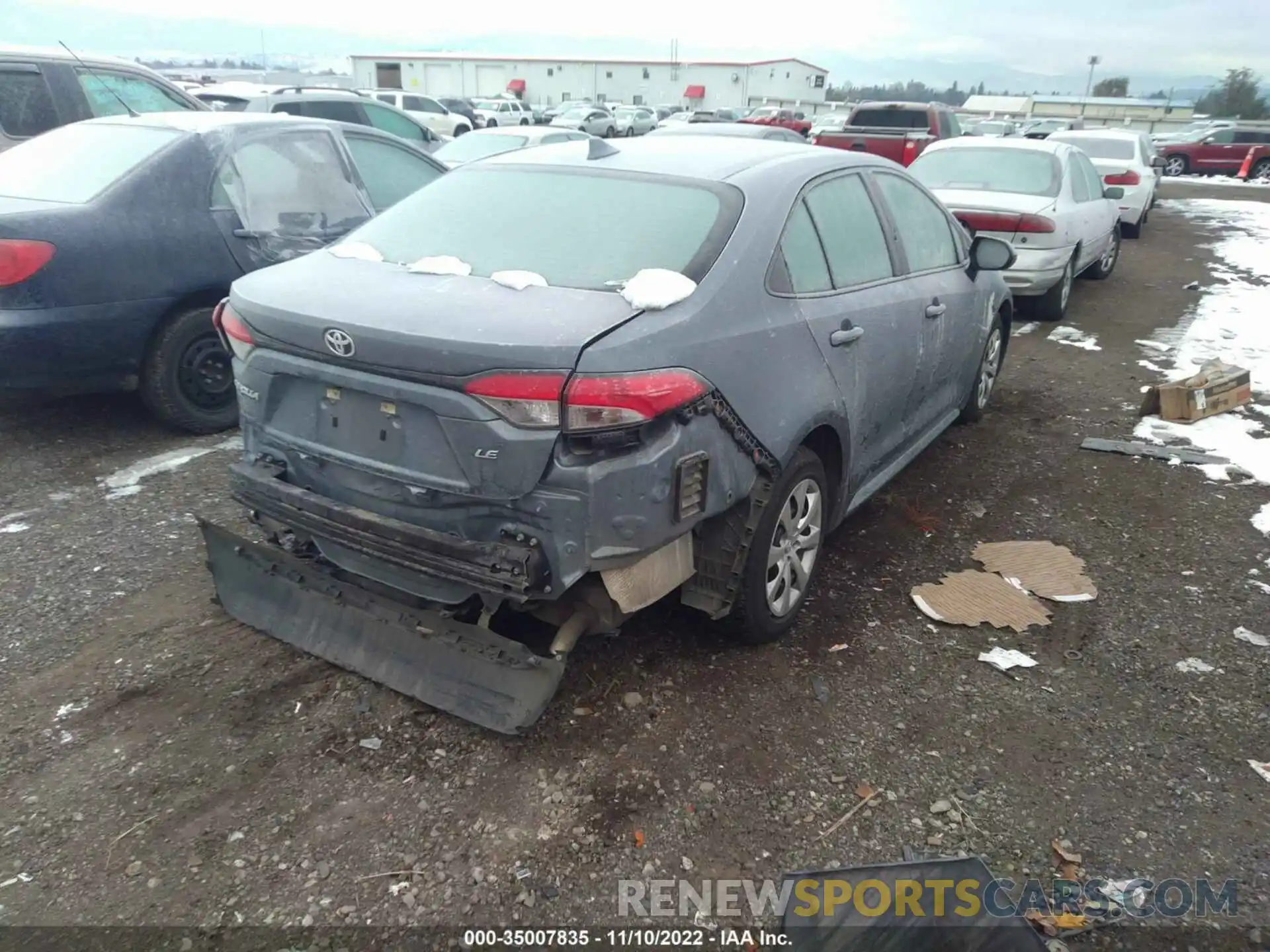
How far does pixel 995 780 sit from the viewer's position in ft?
9.59

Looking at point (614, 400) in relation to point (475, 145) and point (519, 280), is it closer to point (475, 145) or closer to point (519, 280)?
point (519, 280)

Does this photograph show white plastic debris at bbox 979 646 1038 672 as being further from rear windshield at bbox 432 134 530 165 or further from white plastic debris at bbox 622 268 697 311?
rear windshield at bbox 432 134 530 165

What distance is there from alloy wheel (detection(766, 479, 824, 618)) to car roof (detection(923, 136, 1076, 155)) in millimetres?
7229

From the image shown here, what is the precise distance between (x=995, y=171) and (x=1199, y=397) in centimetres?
379

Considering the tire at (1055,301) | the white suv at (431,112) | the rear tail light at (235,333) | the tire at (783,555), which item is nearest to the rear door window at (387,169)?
the rear tail light at (235,333)

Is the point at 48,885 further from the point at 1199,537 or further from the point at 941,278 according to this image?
the point at 1199,537

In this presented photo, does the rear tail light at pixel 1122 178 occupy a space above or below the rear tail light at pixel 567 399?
below

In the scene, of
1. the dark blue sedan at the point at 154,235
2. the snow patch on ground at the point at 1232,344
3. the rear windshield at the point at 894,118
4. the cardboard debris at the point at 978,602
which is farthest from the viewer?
the rear windshield at the point at 894,118

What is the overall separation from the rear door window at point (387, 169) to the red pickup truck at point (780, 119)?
98.8 ft

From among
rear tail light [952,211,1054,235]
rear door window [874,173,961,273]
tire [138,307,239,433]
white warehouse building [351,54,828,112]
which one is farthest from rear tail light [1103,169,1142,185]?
white warehouse building [351,54,828,112]

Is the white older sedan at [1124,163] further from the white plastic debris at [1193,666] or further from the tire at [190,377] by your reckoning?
the tire at [190,377]

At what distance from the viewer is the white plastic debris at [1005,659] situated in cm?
353

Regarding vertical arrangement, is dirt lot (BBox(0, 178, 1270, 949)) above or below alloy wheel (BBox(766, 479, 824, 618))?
below

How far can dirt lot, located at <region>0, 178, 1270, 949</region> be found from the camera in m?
2.51
